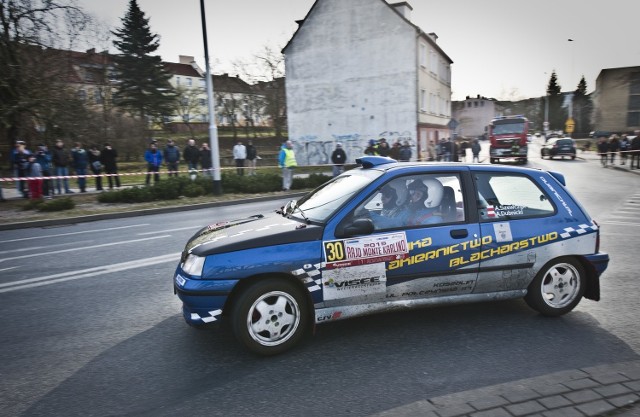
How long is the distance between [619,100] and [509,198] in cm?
7949

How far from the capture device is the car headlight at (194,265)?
144 inches

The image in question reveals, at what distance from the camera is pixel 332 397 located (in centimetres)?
307

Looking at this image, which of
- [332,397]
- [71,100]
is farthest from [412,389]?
[71,100]

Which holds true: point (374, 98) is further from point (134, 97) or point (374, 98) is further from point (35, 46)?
point (134, 97)

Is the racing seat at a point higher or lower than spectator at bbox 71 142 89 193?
lower

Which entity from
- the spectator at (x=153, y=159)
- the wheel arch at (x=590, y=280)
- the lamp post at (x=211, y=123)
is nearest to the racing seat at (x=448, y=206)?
the wheel arch at (x=590, y=280)

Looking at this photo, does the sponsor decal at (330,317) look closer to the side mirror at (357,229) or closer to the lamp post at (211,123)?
the side mirror at (357,229)

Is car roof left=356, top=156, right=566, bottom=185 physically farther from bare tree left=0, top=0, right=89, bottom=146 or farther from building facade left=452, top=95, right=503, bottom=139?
building facade left=452, top=95, right=503, bottom=139

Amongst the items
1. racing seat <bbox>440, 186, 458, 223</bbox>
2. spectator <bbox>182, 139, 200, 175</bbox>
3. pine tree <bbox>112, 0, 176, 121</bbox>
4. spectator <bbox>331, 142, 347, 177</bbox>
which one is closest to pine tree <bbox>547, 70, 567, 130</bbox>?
pine tree <bbox>112, 0, 176, 121</bbox>

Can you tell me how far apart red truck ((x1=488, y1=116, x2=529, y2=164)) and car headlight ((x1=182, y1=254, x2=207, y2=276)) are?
30.9 meters

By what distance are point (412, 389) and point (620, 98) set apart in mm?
81510

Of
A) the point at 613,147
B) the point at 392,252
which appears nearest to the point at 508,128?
the point at 613,147

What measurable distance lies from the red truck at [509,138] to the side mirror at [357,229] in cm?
3016

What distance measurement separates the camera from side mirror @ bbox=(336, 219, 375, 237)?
12.5 feet
